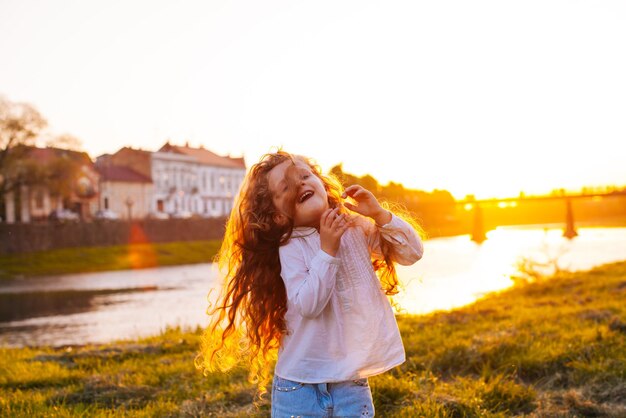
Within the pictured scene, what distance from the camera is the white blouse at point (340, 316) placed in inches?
78.7

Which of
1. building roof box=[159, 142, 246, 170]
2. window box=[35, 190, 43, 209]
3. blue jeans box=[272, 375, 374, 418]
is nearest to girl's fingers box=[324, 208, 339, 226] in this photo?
blue jeans box=[272, 375, 374, 418]

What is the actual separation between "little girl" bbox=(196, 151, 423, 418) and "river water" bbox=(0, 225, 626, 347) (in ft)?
13.8

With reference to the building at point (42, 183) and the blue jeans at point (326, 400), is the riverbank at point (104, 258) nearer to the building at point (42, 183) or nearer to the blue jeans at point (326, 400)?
the building at point (42, 183)

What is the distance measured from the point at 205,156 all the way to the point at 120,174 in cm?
1601

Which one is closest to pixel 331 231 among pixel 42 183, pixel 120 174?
pixel 42 183

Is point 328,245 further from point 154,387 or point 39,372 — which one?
point 39,372

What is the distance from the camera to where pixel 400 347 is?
82.1 inches

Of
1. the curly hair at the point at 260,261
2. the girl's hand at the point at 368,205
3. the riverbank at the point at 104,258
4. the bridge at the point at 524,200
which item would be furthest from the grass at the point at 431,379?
the bridge at the point at 524,200

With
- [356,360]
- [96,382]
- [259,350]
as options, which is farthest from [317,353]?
[96,382]

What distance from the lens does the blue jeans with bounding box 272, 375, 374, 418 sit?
200cm

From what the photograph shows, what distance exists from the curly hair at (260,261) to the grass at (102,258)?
1190 inches

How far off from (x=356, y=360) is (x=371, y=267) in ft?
1.05

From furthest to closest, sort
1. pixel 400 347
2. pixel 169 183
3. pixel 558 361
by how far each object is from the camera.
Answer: pixel 169 183 → pixel 558 361 → pixel 400 347

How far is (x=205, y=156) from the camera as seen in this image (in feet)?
243
